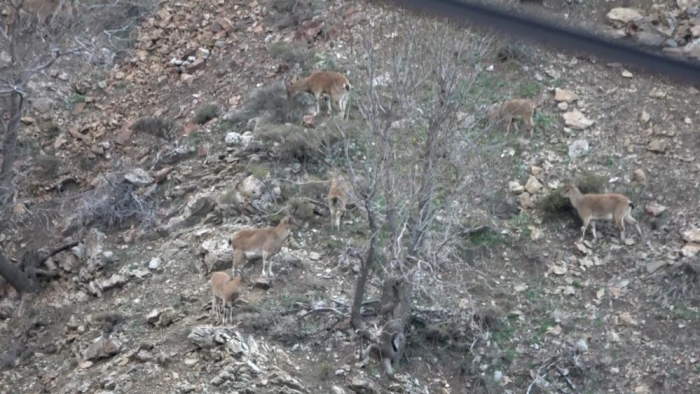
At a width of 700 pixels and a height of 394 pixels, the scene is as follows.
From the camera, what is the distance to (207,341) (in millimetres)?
13219

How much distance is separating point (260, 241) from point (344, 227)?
183cm

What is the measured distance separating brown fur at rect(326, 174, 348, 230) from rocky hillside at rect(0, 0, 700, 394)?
18 centimetres

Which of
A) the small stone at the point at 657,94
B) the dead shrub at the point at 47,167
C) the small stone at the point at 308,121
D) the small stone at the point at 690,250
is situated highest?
the small stone at the point at 657,94

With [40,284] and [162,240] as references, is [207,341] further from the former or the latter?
[40,284]

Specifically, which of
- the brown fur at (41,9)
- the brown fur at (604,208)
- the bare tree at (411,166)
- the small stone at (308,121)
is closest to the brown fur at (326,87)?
the small stone at (308,121)

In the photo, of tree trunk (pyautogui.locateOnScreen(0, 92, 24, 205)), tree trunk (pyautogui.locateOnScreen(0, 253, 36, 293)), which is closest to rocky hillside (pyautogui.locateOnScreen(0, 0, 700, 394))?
tree trunk (pyautogui.locateOnScreen(0, 253, 36, 293))

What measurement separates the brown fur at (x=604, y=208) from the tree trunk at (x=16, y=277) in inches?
338

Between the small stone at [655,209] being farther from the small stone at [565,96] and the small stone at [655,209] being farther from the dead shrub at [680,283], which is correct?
→ the small stone at [565,96]

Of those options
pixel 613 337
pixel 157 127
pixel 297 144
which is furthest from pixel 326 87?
pixel 613 337

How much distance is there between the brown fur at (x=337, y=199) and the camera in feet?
51.1

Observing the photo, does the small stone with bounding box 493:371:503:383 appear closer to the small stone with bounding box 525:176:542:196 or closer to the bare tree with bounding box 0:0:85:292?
the small stone with bounding box 525:176:542:196

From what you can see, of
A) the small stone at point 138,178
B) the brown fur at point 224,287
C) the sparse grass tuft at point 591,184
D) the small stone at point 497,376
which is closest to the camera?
the brown fur at point 224,287

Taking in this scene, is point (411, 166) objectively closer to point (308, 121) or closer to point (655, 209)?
point (308, 121)

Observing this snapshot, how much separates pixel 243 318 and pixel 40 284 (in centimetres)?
492
